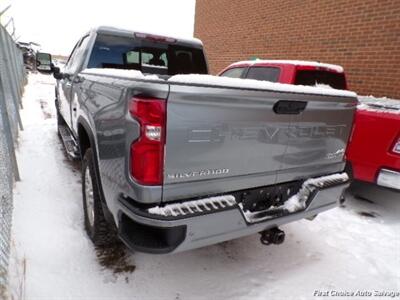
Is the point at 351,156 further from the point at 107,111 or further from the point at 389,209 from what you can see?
the point at 107,111

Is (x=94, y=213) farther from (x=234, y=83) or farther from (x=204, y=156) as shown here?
(x=234, y=83)

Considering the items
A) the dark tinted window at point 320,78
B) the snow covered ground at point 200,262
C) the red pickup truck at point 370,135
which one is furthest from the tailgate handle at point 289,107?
the dark tinted window at point 320,78

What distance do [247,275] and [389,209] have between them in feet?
8.47

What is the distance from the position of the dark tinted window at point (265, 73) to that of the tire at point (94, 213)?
9.56 feet

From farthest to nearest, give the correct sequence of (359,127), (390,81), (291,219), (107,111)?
1. (390,81)
2. (359,127)
3. (291,219)
4. (107,111)

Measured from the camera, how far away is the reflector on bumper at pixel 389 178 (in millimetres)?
3552

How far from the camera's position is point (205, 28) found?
40.3 feet

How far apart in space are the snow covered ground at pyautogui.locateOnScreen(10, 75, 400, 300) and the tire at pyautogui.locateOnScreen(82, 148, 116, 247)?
0.45ft

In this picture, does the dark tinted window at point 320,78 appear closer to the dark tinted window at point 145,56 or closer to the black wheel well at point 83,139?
the dark tinted window at point 145,56

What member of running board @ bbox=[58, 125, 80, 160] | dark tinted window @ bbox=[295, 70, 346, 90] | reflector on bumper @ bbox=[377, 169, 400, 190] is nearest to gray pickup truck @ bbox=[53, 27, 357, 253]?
running board @ bbox=[58, 125, 80, 160]

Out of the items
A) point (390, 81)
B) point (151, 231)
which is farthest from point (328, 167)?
point (390, 81)

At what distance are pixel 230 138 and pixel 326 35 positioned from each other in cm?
603

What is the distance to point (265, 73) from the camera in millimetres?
4828

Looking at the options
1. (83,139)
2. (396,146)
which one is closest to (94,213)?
(83,139)
